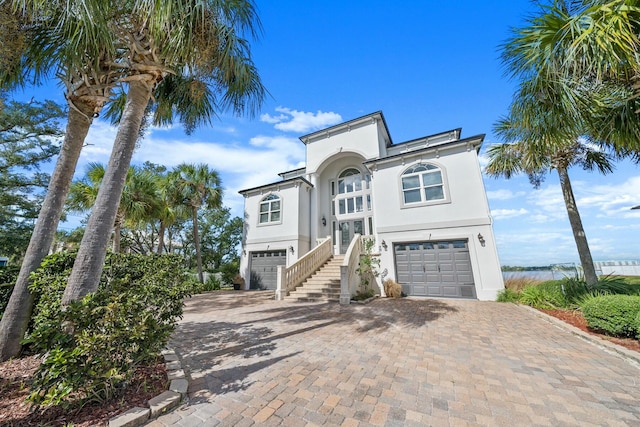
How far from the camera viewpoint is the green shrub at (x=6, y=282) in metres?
4.41

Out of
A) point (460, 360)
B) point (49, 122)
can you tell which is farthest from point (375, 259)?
point (49, 122)

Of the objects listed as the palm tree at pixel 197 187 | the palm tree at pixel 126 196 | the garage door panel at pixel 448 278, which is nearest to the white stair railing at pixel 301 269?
the garage door panel at pixel 448 278

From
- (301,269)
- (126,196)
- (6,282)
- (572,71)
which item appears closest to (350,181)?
(301,269)

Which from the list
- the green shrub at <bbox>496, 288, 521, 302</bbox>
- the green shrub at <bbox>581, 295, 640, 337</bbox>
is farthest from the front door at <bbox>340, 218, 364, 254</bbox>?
the green shrub at <bbox>581, 295, 640, 337</bbox>

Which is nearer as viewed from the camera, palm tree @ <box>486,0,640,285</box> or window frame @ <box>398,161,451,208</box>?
palm tree @ <box>486,0,640,285</box>

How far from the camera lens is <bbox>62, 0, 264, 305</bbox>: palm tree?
3.57m

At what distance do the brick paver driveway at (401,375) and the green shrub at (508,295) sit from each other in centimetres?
315

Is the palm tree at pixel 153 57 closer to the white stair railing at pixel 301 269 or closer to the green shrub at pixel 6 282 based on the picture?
the green shrub at pixel 6 282

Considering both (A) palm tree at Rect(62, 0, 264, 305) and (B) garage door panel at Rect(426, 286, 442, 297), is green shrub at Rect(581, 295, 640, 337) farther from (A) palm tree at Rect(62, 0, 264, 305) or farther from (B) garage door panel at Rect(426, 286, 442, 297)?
(A) palm tree at Rect(62, 0, 264, 305)

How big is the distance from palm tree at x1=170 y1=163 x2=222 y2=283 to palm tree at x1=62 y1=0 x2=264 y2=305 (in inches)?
464

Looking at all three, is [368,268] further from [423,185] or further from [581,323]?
[581,323]

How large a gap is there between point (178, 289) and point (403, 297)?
9.78m

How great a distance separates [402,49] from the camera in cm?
894

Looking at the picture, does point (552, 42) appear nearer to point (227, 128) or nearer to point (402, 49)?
point (402, 49)
